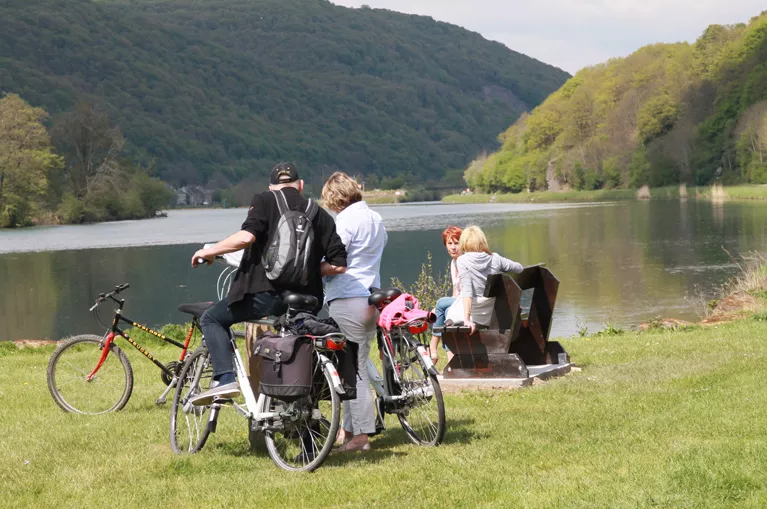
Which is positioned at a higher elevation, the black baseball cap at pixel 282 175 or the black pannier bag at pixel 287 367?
the black baseball cap at pixel 282 175

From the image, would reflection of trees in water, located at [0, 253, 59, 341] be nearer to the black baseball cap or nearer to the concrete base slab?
the concrete base slab

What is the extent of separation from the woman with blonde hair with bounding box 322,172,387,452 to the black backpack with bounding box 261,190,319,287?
35 centimetres

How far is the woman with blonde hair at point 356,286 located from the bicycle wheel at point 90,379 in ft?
10.3

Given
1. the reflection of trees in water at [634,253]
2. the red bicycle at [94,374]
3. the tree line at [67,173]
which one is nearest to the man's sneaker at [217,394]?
the red bicycle at [94,374]

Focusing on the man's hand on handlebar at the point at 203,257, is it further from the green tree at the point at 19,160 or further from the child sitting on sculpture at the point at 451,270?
the green tree at the point at 19,160

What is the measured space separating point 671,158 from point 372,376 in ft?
401

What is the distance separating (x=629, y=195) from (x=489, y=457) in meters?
130

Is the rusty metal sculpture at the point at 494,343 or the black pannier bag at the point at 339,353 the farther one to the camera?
the rusty metal sculpture at the point at 494,343

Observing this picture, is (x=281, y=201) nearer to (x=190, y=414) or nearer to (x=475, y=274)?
(x=190, y=414)

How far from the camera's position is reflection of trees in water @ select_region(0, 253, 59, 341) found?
28.5m

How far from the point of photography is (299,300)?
644 centimetres

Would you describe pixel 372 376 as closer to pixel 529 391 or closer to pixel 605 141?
pixel 529 391

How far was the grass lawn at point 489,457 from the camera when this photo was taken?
5434 mm

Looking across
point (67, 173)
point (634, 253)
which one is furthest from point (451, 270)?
point (67, 173)
